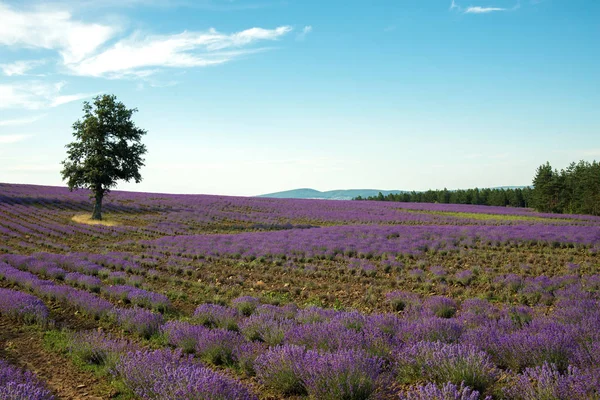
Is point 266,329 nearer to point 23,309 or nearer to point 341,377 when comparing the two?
point 341,377

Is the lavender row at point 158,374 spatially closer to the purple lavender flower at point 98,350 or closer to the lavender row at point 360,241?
the purple lavender flower at point 98,350

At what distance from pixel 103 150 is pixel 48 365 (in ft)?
91.9

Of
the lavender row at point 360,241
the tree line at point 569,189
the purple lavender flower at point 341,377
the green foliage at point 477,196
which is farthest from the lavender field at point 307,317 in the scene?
the green foliage at point 477,196

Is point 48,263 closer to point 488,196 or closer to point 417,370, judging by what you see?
point 417,370

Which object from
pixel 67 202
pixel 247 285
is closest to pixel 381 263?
pixel 247 285

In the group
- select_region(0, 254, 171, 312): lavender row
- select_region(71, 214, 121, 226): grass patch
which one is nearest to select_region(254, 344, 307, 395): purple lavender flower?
select_region(0, 254, 171, 312): lavender row

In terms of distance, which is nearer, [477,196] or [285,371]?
[285,371]

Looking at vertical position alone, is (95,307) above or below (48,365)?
above

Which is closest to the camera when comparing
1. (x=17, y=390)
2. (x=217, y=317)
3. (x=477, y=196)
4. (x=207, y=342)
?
(x=17, y=390)

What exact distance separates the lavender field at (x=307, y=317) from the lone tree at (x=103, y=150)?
27.9 feet

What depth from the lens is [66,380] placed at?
520 cm

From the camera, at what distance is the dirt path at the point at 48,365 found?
485cm

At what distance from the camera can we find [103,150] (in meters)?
30.4

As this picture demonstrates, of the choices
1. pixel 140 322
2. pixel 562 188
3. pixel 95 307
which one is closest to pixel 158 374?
pixel 140 322
